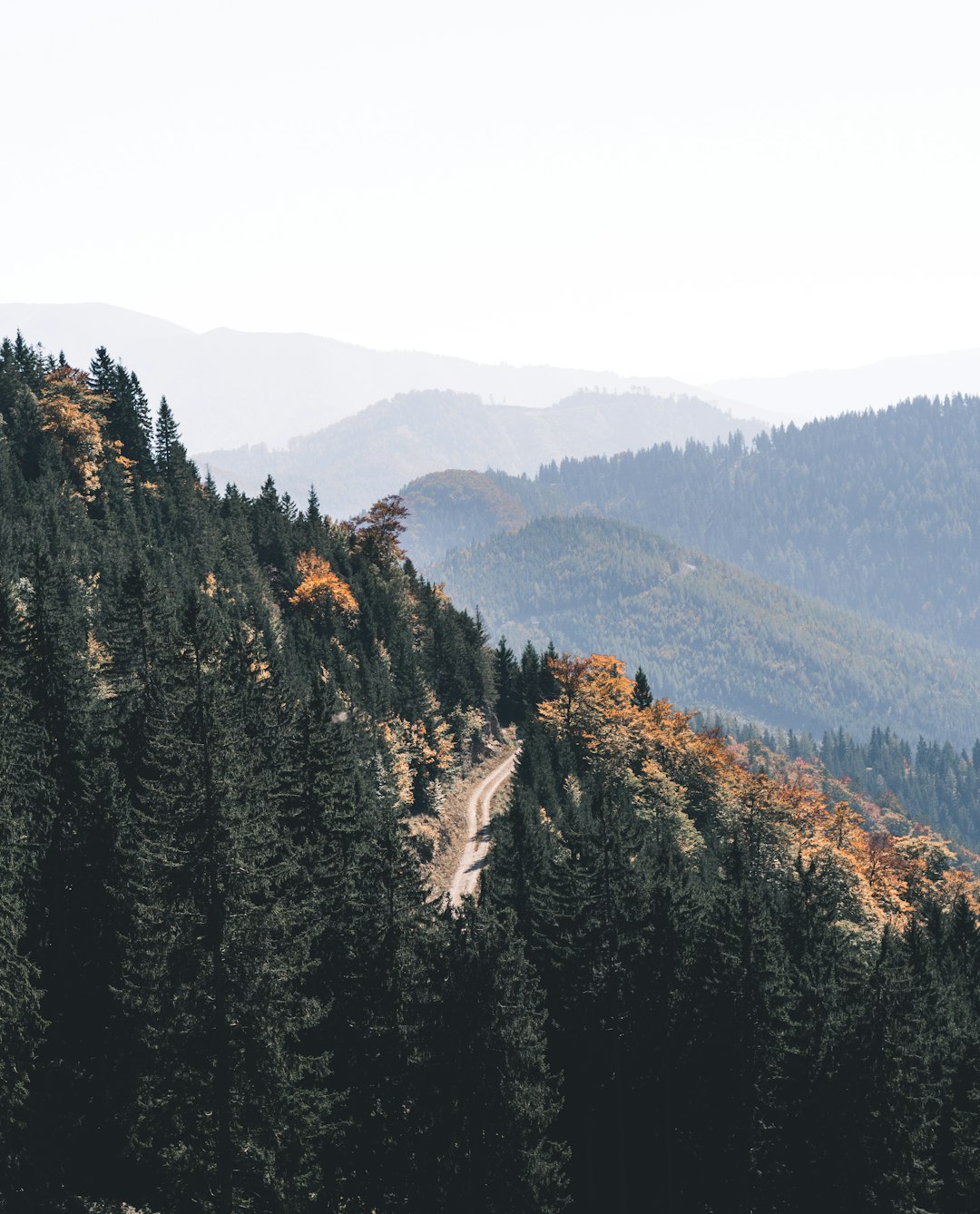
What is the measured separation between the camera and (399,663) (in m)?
97.0

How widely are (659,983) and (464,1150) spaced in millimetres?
12907

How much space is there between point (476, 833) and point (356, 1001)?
50808mm

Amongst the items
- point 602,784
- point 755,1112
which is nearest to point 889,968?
A: point 755,1112

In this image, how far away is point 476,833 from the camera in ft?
278

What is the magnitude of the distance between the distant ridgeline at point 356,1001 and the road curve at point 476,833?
22.3 feet

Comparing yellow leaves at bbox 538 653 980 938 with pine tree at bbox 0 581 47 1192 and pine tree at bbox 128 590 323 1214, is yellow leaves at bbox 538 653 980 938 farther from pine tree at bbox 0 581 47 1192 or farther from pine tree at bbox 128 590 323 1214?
pine tree at bbox 128 590 323 1214

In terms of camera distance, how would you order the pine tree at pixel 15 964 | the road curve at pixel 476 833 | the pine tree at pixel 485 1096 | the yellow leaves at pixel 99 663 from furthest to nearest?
the road curve at pixel 476 833 → the yellow leaves at pixel 99 663 → the pine tree at pixel 485 1096 → the pine tree at pixel 15 964

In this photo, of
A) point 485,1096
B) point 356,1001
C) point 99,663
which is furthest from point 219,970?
point 99,663

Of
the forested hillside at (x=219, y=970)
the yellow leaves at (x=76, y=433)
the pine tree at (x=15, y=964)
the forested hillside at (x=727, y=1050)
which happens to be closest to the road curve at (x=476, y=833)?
the forested hillside at (x=727, y=1050)

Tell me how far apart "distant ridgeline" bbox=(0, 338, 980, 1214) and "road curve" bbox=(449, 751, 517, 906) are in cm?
679

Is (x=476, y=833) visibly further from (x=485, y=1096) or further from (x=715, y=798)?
(x=485, y=1096)

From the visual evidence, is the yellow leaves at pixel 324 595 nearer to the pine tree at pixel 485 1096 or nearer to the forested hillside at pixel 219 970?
the forested hillside at pixel 219 970

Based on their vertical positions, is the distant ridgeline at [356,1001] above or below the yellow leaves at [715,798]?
above

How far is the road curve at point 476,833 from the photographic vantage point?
238 feet
